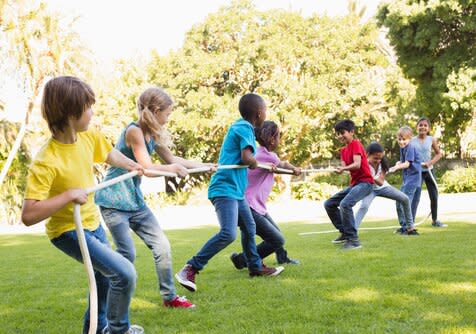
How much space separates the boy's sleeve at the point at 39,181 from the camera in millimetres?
3234

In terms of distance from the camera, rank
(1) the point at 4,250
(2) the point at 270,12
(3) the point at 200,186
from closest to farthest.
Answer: (1) the point at 4,250 < (2) the point at 270,12 < (3) the point at 200,186

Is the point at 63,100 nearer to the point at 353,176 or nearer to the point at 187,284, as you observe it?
the point at 187,284

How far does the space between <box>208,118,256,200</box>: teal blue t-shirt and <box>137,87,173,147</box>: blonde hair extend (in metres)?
1.06

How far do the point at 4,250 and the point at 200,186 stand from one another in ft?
59.5

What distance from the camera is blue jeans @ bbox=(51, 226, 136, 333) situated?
364 cm

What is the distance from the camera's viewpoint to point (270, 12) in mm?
26672

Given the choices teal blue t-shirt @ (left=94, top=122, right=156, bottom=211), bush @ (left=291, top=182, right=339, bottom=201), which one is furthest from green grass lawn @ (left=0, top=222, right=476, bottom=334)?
bush @ (left=291, top=182, right=339, bottom=201)

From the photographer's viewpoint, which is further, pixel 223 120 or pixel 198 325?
pixel 223 120

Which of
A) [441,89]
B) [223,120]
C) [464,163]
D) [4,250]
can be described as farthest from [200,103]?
[464,163]

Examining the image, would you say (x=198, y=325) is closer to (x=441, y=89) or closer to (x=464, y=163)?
(x=441, y=89)

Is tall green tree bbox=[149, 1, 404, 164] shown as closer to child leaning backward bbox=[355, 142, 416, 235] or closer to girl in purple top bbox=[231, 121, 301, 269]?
child leaning backward bbox=[355, 142, 416, 235]

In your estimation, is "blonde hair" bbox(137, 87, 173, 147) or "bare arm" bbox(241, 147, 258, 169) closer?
"blonde hair" bbox(137, 87, 173, 147)

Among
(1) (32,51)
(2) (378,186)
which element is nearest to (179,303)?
(2) (378,186)

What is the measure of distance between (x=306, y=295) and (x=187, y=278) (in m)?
1.16
